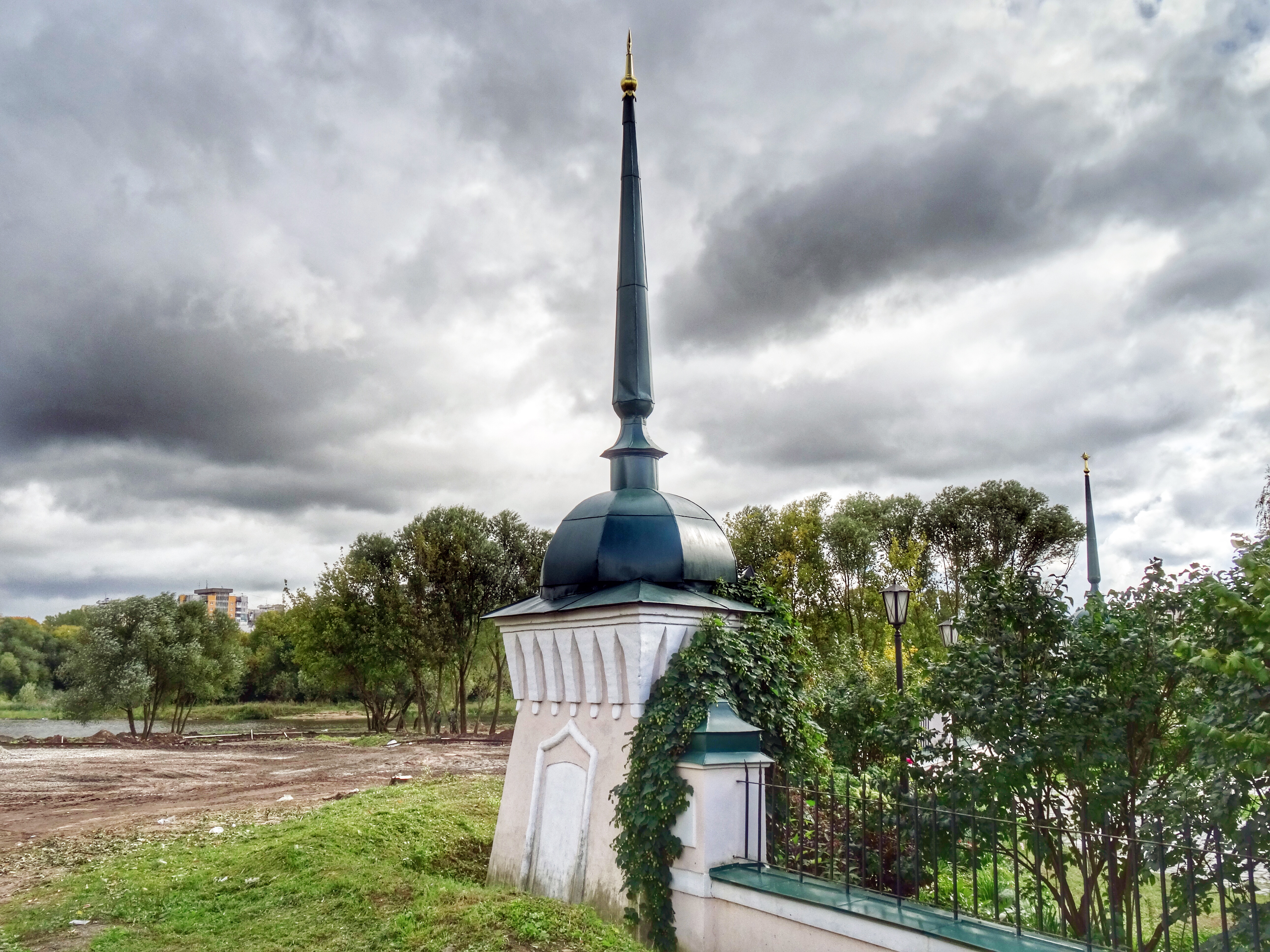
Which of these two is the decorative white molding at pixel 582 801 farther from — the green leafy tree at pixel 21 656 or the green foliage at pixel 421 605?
the green leafy tree at pixel 21 656

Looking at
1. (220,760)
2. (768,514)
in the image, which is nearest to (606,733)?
(220,760)

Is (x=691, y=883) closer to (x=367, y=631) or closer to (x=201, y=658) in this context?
(x=367, y=631)

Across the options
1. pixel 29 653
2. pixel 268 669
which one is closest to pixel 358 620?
pixel 268 669

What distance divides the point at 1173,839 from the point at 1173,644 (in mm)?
1145

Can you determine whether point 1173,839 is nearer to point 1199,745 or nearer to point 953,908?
point 1199,745

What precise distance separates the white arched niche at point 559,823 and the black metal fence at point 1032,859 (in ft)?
5.99

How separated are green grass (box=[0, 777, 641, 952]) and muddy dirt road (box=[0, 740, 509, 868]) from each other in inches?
127

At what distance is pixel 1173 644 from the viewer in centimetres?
515

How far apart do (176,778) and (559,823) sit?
19357 millimetres

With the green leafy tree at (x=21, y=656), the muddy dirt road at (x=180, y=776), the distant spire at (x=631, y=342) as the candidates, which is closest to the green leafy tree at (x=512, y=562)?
the muddy dirt road at (x=180, y=776)

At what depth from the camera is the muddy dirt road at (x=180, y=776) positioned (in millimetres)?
15891

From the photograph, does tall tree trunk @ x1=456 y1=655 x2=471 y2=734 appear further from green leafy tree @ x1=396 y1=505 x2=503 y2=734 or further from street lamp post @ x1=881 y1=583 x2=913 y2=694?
street lamp post @ x1=881 y1=583 x2=913 y2=694

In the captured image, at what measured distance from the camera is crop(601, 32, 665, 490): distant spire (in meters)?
9.25

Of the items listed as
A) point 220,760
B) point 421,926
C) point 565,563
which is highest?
point 565,563
